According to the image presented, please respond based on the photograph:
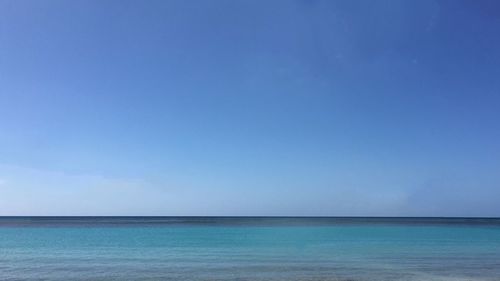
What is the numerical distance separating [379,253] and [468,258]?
562 centimetres

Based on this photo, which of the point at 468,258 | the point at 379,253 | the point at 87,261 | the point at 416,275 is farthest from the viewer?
the point at 379,253

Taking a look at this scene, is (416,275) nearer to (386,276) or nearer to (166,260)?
(386,276)

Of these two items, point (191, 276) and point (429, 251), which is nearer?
point (191, 276)

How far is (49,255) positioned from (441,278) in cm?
2357

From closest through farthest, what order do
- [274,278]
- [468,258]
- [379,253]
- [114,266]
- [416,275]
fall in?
[274,278]
[416,275]
[114,266]
[468,258]
[379,253]

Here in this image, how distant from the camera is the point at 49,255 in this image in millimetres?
28172

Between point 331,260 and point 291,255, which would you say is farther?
point 291,255

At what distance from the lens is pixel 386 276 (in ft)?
67.3

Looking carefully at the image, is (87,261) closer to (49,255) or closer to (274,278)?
(49,255)

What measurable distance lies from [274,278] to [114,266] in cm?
916

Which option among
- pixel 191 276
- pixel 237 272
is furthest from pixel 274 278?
pixel 191 276

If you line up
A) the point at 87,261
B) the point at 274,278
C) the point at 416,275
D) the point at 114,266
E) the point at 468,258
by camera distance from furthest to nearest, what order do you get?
1. the point at 468,258
2. the point at 87,261
3. the point at 114,266
4. the point at 416,275
5. the point at 274,278

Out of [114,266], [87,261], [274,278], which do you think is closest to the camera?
[274,278]

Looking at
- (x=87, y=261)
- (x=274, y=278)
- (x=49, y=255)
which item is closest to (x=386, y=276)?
(x=274, y=278)
